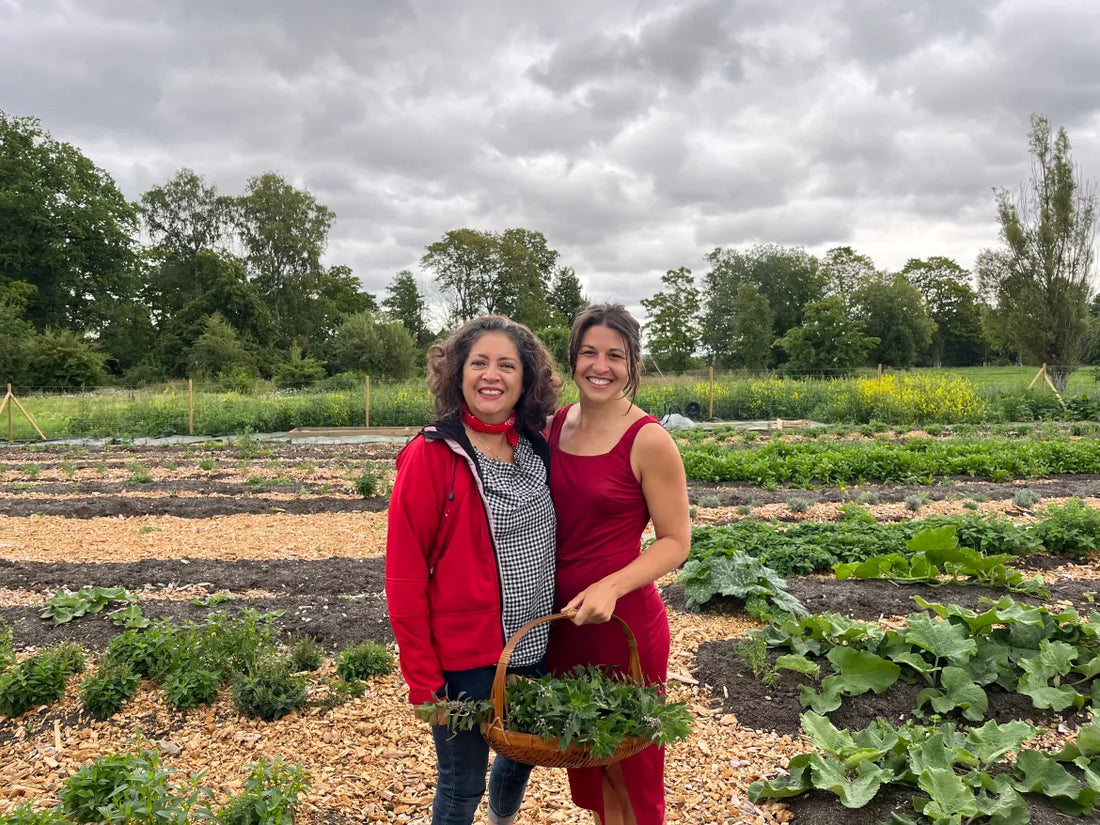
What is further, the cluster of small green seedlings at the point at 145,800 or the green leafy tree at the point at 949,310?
the green leafy tree at the point at 949,310

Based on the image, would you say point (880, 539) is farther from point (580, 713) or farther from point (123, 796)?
point (123, 796)

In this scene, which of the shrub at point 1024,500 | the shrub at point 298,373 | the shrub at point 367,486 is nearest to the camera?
the shrub at point 1024,500

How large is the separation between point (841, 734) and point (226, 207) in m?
47.8

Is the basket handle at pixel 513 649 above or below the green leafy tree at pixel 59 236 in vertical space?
below

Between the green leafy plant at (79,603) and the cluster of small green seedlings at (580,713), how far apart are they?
3585 millimetres

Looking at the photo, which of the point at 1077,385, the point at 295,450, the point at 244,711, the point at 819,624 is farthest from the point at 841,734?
the point at 1077,385

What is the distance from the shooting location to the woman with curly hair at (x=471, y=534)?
5.97 ft

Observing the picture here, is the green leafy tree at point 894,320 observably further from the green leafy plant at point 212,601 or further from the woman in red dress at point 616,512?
the woman in red dress at point 616,512

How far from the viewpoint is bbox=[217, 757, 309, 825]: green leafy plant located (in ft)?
7.74

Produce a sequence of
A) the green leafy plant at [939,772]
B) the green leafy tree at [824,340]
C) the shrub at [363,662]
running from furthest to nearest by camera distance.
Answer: the green leafy tree at [824,340]
the shrub at [363,662]
the green leafy plant at [939,772]

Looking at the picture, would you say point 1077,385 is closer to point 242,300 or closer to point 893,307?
point 893,307

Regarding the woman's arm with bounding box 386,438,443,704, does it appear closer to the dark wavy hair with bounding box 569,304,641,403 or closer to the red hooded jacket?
the red hooded jacket

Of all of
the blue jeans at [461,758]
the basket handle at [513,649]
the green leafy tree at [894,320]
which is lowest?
the blue jeans at [461,758]

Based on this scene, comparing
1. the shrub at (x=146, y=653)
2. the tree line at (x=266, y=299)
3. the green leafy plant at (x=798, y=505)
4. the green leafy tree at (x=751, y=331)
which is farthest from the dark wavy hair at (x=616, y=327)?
the green leafy tree at (x=751, y=331)
